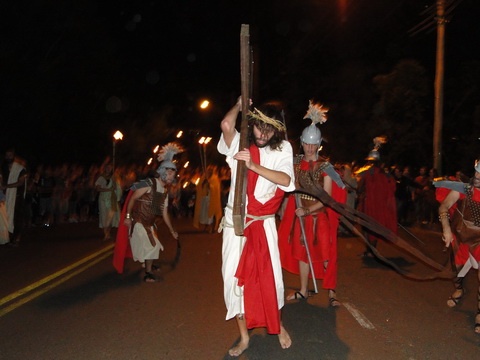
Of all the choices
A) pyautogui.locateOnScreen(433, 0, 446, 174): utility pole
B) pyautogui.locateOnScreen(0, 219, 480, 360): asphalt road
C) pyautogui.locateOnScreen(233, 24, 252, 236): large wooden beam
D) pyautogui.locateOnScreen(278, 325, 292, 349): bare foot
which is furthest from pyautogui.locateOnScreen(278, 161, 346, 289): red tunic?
pyautogui.locateOnScreen(433, 0, 446, 174): utility pole

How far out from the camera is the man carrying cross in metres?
5.00

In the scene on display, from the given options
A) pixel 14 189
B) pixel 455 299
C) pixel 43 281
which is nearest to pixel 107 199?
pixel 14 189

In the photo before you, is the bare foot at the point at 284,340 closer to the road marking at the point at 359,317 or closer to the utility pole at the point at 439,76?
the road marking at the point at 359,317

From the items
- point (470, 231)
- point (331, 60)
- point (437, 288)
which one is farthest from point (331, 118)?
point (470, 231)

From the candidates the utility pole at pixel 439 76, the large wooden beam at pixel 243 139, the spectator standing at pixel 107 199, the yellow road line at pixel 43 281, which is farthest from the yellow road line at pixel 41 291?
the utility pole at pixel 439 76

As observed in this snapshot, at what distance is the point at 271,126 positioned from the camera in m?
5.01

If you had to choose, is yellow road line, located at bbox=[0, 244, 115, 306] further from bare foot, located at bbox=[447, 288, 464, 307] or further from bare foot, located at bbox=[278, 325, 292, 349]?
bare foot, located at bbox=[447, 288, 464, 307]

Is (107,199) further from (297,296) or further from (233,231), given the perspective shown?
(233,231)

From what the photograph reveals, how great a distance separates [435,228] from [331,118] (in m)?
11.7

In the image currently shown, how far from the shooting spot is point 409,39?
26641 millimetres

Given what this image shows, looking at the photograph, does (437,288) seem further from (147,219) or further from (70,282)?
(70,282)

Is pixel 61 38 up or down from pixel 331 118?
up

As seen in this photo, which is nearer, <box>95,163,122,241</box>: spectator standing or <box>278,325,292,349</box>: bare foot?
<box>278,325,292,349</box>: bare foot

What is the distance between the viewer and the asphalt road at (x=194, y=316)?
5.42 meters
